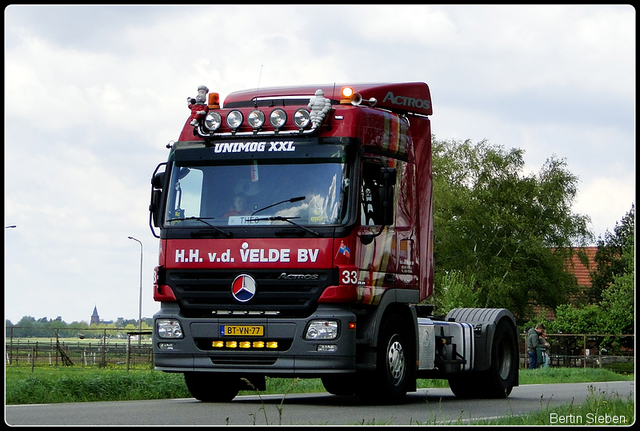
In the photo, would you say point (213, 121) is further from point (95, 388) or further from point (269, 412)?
point (95, 388)

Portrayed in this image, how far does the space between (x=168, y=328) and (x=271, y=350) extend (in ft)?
4.25

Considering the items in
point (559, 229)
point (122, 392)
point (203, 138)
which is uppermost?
point (559, 229)

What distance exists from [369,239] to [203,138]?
7.65 feet

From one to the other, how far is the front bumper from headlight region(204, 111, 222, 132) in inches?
88.4

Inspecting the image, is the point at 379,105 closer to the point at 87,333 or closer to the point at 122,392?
the point at 122,392

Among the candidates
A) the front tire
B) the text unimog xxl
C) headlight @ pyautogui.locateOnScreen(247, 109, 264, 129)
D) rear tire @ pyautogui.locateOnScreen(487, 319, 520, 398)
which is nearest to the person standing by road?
rear tire @ pyautogui.locateOnScreen(487, 319, 520, 398)

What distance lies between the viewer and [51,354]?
49250 millimetres

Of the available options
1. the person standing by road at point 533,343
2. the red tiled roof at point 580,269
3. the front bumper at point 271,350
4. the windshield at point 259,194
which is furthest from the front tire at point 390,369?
the red tiled roof at point 580,269

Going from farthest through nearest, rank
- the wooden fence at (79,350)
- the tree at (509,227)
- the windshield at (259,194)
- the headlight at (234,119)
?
the tree at (509,227) < the wooden fence at (79,350) < the headlight at (234,119) < the windshield at (259,194)

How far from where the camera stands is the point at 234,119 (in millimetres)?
12930

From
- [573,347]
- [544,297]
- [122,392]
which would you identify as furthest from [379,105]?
[544,297]

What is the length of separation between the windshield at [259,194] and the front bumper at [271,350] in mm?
1071

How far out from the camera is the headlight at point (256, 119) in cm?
1279

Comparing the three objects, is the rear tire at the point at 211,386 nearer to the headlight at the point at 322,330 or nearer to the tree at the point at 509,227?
the headlight at the point at 322,330
